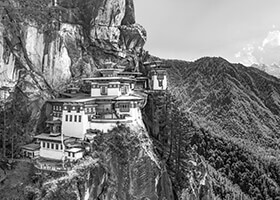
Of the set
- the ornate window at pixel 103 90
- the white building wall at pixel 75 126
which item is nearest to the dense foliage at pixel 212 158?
the ornate window at pixel 103 90

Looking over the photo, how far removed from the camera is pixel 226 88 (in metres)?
176

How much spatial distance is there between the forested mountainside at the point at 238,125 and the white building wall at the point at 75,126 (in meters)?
24.3

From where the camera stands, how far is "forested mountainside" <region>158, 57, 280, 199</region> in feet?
321

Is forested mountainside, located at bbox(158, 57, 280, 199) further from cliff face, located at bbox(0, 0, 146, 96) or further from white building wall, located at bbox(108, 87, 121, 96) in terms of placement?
white building wall, located at bbox(108, 87, 121, 96)

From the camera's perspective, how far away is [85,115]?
4122 cm

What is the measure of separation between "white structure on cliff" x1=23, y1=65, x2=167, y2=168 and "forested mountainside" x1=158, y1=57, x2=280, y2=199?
17.2 m

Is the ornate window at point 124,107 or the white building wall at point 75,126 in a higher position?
the ornate window at point 124,107

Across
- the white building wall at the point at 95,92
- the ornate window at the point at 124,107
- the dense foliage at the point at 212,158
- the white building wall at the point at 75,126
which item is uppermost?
the white building wall at the point at 95,92

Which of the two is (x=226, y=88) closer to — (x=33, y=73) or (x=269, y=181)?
(x=269, y=181)

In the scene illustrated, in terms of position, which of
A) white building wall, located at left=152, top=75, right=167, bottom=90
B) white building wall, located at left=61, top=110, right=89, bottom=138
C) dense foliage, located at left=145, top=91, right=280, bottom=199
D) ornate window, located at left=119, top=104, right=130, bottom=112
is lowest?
dense foliage, located at left=145, top=91, right=280, bottom=199

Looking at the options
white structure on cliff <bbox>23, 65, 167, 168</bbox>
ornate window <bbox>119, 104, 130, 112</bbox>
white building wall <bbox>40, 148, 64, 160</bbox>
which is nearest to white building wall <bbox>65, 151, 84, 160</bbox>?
white structure on cliff <bbox>23, 65, 167, 168</bbox>

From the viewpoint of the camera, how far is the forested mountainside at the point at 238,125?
9788 cm

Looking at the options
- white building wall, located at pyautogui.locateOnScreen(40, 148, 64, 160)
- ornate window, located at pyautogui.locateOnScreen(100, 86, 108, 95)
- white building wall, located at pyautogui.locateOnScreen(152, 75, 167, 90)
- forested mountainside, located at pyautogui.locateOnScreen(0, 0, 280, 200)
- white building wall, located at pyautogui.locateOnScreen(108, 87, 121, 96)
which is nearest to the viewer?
forested mountainside, located at pyautogui.locateOnScreen(0, 0, 280, 200)

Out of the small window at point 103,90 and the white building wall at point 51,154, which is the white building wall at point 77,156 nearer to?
the white building wall at point 51,154
